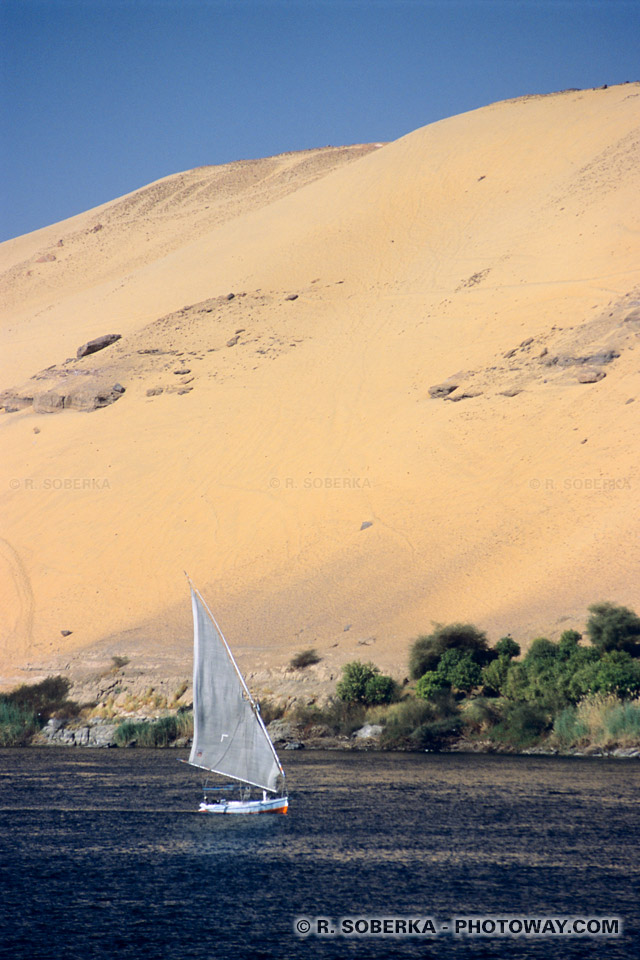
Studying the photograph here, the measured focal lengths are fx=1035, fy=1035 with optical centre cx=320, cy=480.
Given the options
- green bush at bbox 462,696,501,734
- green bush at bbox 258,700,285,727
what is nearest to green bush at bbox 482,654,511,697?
green bush at bbox 462,696,501,734

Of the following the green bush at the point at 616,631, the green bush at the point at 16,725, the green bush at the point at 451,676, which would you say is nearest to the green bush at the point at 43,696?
the green bush at the point at 16,725

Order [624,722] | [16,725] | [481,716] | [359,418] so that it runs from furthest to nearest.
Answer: [359,418] → [16,725] → [481,716] → [624,722]

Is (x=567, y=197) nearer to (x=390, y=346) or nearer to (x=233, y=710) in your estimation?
(x=390, y=346)

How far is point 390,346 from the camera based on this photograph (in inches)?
1831

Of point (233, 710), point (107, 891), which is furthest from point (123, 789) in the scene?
point (107, 891)

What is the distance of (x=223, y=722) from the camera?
1877cm

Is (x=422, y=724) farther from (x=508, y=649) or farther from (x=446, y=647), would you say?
(x=508, y=649)

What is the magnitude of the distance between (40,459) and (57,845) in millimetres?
29976

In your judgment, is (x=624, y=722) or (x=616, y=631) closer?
(x=624, y=722)

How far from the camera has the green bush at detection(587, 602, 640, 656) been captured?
86.5 feet

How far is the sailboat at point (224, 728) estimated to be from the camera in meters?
18.7

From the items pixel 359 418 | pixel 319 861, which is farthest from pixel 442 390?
pixel 319 861

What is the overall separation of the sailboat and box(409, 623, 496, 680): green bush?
387 inches

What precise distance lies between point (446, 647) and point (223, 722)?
35.8 ft
